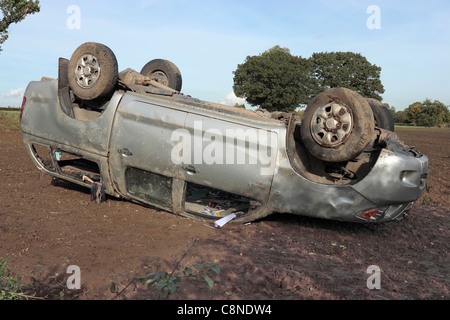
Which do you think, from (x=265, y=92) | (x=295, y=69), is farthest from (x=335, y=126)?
(x=295, y=69)

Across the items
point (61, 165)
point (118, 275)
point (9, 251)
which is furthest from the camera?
point (61, 165)

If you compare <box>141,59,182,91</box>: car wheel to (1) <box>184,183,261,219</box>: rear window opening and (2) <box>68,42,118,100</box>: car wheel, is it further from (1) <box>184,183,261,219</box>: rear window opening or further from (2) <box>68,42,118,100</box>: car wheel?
(1) <box>184,183,261,219</box>: rear window opening

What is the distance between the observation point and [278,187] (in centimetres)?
389

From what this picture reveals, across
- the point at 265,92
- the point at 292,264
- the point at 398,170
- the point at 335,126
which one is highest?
the point at 265,92

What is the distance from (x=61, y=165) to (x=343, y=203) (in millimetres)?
3882

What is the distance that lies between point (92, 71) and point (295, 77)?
138ft

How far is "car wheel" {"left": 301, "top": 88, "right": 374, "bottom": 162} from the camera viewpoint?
11.6 feet

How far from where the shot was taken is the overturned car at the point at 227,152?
3.77m

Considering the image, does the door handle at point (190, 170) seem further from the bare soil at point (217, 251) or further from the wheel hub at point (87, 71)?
the wheel hub at point (87, 71)

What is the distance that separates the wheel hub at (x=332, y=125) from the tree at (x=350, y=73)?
156 feet

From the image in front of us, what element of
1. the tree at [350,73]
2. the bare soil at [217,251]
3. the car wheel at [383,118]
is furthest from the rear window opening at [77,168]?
the tree at [350,73]

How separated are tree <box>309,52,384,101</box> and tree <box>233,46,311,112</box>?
17.6 feet
